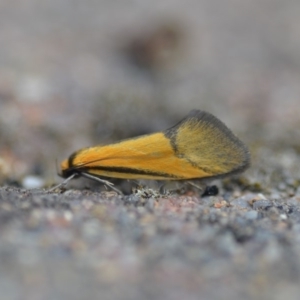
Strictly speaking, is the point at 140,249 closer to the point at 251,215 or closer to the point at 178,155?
the point at 251,215

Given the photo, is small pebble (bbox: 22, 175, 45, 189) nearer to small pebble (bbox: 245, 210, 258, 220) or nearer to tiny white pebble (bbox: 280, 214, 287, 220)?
small pebble (bbox: 245, 210, 258, 220)

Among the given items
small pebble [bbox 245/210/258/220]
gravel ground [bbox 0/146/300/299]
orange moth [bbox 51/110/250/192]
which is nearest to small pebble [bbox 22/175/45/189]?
orange moth [bbox 51/110/250/192]

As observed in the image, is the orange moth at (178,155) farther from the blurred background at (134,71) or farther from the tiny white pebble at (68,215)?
the blurred background at (134,71)

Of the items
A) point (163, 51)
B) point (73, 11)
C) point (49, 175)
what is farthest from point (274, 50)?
point (49, 175)

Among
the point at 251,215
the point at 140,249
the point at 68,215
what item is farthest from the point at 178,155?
the point at 140,249

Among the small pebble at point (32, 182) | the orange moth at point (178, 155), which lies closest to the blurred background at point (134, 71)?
the small pebble at point (32, 182)

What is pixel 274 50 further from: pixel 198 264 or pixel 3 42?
pixel 198 264
